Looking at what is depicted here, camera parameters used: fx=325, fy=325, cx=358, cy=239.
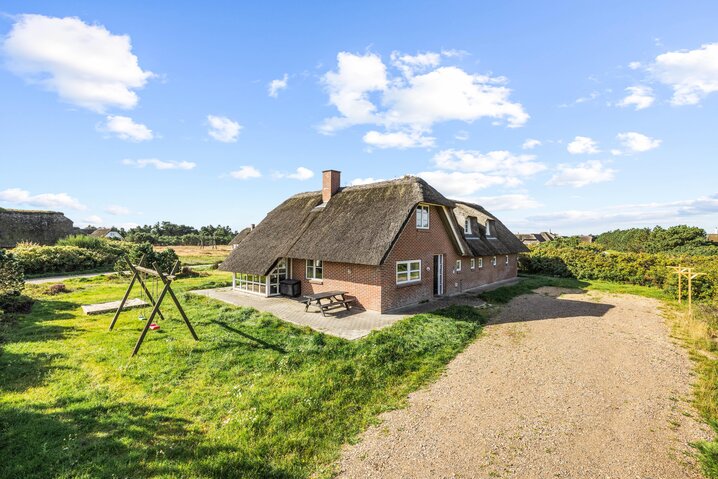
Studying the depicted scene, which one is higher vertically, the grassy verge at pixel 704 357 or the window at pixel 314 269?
the window at pixel 314 269

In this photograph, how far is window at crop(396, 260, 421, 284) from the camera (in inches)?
556

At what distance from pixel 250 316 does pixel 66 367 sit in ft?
17.0

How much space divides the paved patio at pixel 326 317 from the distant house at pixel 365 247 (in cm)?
81

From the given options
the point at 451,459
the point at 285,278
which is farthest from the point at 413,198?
the point at 451,459

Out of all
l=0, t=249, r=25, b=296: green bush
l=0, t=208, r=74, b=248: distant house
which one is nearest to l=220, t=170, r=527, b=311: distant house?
l=0, t=249, r=25, b=296: green bush

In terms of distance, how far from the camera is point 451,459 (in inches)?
191

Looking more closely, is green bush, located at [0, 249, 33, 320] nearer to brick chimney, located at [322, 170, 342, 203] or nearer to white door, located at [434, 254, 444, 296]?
brick chimney, located at [322, 170, 342, 203]

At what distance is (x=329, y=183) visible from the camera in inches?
721

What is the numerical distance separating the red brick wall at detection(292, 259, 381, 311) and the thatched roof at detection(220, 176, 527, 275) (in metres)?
0.72

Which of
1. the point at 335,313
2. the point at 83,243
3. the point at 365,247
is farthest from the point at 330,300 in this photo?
the point at 83,243

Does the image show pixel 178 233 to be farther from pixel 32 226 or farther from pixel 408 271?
pixel 408 271

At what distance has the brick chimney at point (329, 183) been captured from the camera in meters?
18.3

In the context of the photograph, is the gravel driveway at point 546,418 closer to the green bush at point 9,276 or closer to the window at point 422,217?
the window at point 422,217

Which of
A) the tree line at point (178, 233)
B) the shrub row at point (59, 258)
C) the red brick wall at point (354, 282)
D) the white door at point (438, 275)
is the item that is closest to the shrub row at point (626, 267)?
the white door at point (438, 275)
